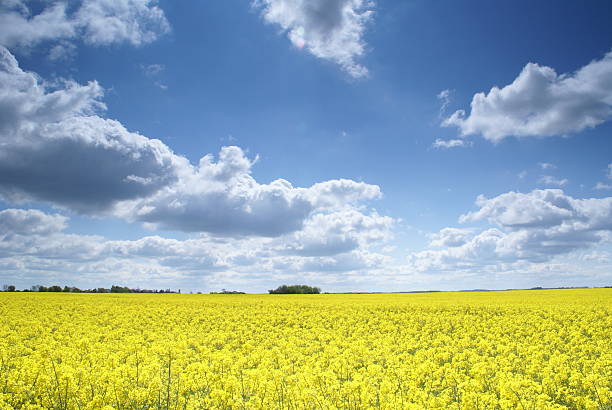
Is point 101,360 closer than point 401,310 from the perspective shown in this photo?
Yes

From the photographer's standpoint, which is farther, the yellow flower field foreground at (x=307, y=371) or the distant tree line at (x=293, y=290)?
the distant tree line at (x=293, y=290)

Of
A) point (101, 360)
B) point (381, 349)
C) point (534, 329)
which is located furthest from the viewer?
point (534, 329)

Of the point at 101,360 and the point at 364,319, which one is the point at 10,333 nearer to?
the point at 101,360

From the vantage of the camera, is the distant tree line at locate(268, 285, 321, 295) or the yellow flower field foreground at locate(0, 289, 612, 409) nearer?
the yellow flower field foreground at locate(0, 289, 612, 409)

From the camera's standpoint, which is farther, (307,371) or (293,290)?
(293,290)

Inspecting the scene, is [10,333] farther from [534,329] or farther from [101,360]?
[534,329]

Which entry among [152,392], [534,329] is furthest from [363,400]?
[534,329]

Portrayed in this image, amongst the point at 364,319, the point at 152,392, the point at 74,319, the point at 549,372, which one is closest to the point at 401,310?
the point at 364,319

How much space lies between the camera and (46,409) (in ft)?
30.1

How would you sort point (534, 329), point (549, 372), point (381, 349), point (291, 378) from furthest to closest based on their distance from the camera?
point (534, 329)
point (381, 349)
point (549, 372)
point (291, 378)

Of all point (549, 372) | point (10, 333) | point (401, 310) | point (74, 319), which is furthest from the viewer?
point (401, 310)

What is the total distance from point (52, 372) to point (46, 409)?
5.17 ft

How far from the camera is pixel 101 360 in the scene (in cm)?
1237

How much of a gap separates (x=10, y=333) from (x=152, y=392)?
16.9 m
